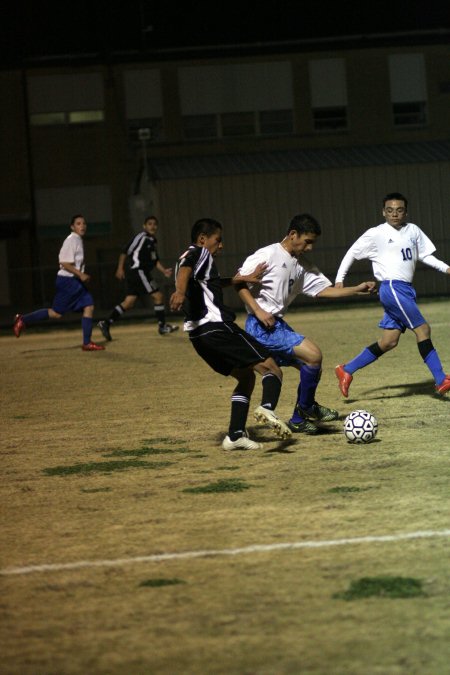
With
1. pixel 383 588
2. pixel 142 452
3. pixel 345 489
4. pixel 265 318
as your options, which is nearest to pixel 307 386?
pixel 265 318

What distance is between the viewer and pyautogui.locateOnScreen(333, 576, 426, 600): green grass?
15.8 feet

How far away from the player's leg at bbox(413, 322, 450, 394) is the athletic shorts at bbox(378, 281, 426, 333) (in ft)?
0.32

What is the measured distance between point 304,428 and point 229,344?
4.14 ft

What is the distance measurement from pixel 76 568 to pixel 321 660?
1745mm

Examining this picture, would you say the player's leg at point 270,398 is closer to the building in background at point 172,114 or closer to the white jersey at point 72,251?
the white jersey at point 72,251

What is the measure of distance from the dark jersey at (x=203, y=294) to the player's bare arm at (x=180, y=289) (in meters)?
0.12

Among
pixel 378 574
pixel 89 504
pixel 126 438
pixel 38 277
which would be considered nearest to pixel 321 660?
pixel 378 574

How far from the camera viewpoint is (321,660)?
411 cm

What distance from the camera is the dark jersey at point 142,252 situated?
20.0m

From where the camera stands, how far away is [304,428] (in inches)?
370

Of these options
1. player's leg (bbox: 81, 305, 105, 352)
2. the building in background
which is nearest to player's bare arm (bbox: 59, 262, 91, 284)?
player's leg (bbox: 81, 305, 105, 352)

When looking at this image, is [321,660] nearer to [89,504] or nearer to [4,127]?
[89,504]

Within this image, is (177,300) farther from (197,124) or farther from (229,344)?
(197,124)

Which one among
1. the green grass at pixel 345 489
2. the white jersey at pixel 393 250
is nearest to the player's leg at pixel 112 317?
the white jersey at pixel 393 250
